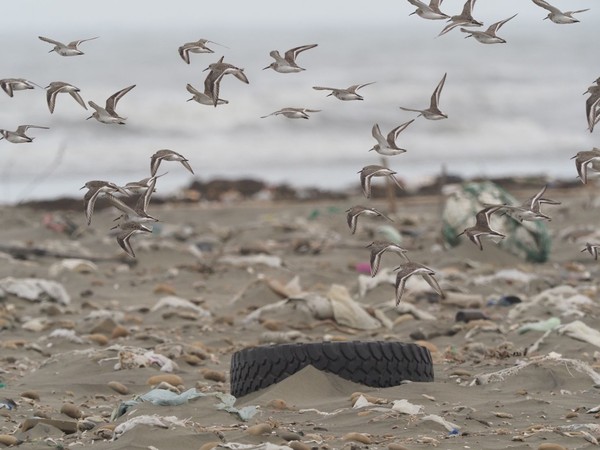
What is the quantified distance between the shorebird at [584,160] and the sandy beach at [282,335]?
102 cm

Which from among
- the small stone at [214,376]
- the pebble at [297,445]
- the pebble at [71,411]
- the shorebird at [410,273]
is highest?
the shorebird at [410,273]

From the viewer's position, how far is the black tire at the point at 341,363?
18.7 ft

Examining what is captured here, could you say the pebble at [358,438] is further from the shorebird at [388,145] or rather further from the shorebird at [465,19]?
the shorebird at [465,19]

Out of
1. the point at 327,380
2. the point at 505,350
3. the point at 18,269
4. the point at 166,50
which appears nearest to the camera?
the point at 327,380

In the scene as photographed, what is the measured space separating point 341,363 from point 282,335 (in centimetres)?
198

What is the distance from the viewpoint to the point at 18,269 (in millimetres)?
10961

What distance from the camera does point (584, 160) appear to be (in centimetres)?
460

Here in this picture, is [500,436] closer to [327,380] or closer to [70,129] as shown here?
[327,380]

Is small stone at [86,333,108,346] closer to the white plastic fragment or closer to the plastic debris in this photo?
the white plastic fragment

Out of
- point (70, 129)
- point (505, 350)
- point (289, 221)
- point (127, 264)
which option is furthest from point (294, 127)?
point (505, 350)

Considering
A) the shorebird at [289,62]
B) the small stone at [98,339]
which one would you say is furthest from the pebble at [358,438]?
the small stone at [98,339]

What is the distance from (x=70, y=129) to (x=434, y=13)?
26.6 metres

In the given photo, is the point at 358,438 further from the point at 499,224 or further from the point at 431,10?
the point at 499,224

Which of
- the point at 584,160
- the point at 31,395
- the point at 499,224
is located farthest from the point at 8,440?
the point at 499,224
